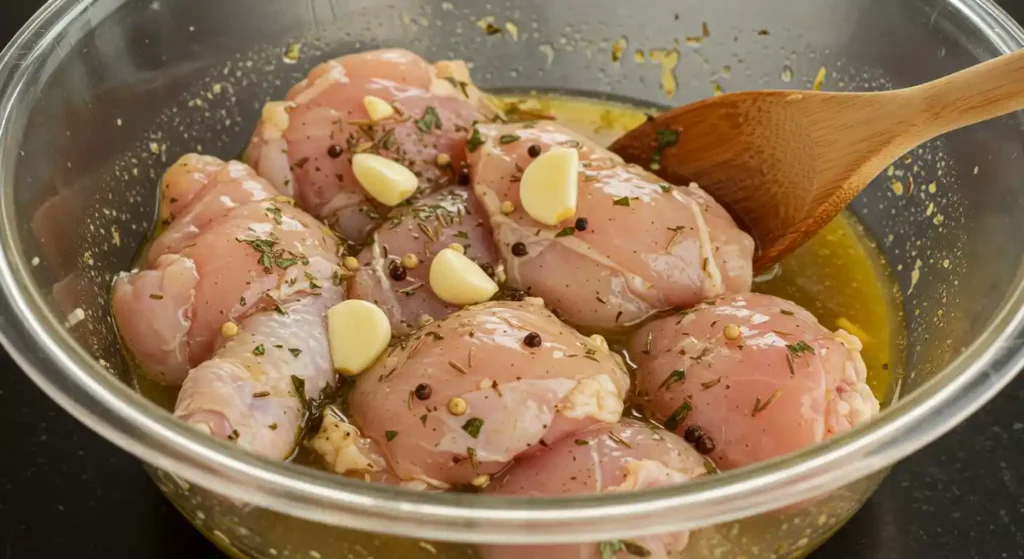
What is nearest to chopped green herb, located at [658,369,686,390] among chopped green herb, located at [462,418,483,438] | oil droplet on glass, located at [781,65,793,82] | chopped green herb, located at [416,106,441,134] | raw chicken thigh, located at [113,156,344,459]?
chopped green herb, located at [462,418,483,438]

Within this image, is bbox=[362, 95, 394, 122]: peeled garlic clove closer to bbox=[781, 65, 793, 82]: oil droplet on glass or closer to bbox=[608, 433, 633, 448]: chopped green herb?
bbox=[608, 433, 633, 448]: chopped green herb

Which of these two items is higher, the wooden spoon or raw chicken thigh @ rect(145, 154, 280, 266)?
the wooden spoon

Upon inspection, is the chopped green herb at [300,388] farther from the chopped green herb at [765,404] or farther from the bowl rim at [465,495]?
the chopped green herb at [765,404]

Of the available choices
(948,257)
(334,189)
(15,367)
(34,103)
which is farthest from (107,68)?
(948,257)

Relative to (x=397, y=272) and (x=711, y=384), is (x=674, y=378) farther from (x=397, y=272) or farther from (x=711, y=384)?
(x=397, y=272)

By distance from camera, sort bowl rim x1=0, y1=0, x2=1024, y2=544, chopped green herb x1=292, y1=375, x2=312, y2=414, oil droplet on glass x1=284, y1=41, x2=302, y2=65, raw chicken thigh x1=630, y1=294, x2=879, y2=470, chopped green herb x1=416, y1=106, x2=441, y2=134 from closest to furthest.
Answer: bowl rim x1=0, y1=0, x2=1024, y2=544, raw chicken thigh x1=630, y1=294, x2=879, y2=470, chopped green herb x1=292, y1=375, x2=312, y2=414, chopped green herb x1=416, y1=106, x2=441, y2=134, oil droplet on glass x1=284, y1=41, x2=302, y2=65

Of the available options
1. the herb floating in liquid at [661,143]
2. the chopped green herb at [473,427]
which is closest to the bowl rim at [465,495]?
the chopped green herb at [473,427]

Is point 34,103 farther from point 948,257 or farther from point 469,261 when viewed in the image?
point 948,257
